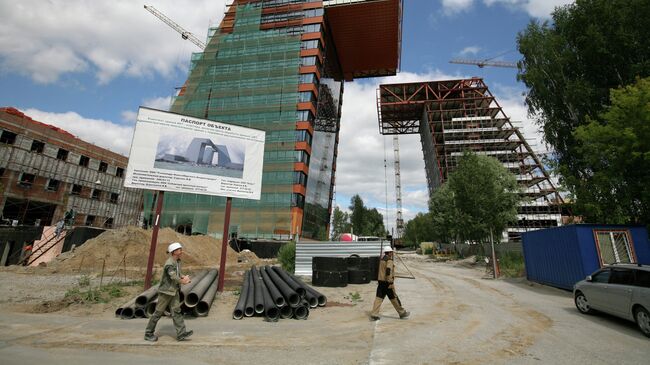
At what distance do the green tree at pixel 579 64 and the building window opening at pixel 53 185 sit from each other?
52.1 meters

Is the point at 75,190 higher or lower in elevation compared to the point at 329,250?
higher

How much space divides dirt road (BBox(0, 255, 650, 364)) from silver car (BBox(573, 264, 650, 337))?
1.09ft

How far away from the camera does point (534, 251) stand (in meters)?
16.1

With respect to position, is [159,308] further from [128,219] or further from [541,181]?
[541,181]

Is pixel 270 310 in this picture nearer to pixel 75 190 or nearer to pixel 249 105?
pixel 249 105

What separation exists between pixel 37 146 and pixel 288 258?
3955 centimetres

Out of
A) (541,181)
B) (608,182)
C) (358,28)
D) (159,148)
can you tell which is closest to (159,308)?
(159,148)

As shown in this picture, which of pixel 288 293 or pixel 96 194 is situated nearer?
pixel 288 293

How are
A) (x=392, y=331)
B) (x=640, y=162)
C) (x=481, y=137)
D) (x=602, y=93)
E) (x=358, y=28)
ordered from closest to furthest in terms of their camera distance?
(x=392, y=331)
(x=640, y=162)
(x=602, y=93)
(x=358, y=28)
(x=481, y=137)

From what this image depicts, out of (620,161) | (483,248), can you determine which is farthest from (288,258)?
(483,248)

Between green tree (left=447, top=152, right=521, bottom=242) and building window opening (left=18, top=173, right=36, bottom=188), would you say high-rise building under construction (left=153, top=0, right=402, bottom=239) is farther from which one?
green tree (left=447, top=152, right=521, bottom=242)

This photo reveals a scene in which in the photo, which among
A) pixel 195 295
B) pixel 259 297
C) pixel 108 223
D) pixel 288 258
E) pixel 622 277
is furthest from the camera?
pixel 108 223

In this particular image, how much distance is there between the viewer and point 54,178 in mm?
39062

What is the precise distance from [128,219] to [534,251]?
2122 inches
